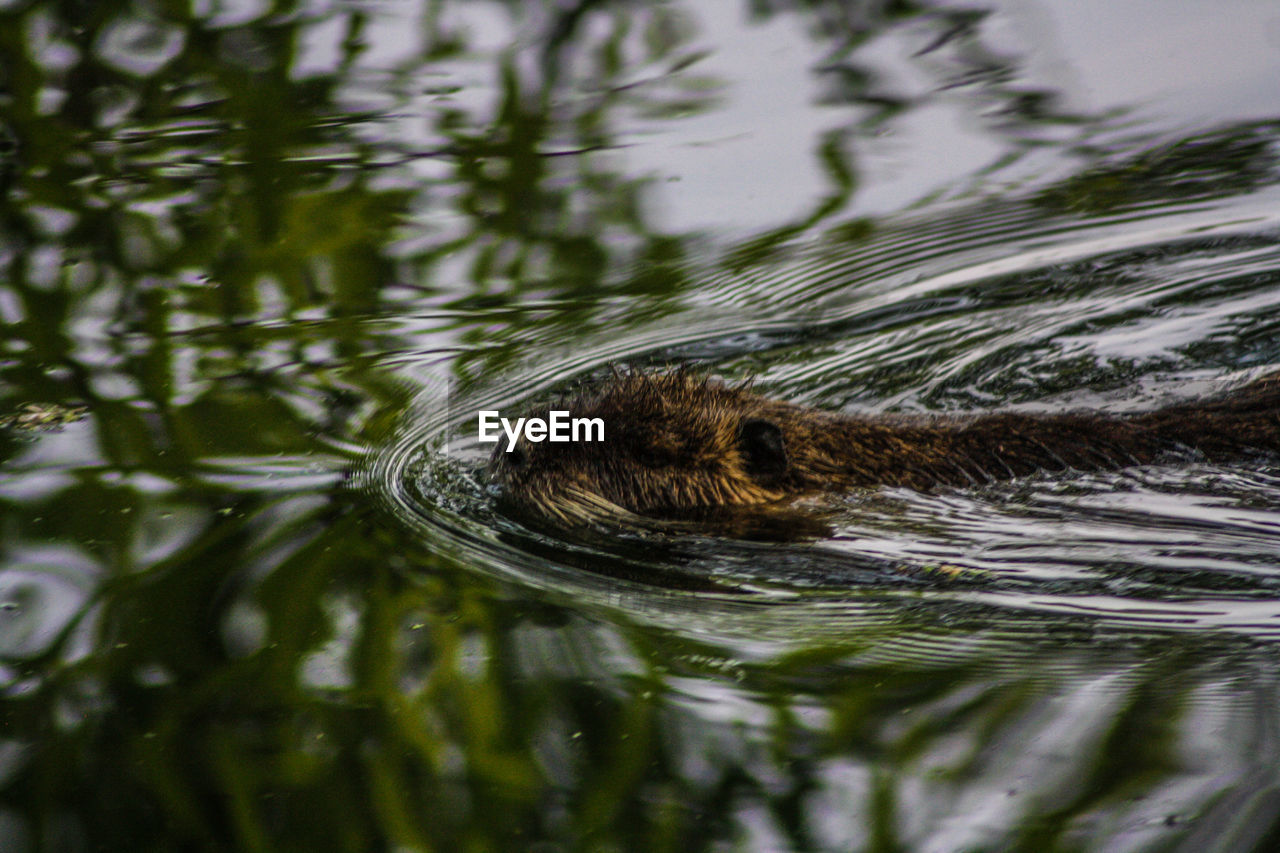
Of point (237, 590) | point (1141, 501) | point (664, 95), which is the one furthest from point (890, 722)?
point (664, 95)

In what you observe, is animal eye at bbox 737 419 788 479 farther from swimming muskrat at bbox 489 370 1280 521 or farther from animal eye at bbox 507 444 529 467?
animal eye at bbox 507 444 529 467

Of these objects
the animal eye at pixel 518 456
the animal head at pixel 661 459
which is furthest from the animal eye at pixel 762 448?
the animal eye at pixel 518 456

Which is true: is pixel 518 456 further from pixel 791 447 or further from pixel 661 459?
pixel 791 447

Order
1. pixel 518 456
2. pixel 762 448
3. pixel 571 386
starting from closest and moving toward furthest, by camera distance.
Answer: pixel 762 448, pixel 518 456, pixel 571 386

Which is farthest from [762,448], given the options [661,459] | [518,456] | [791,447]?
[518,456]

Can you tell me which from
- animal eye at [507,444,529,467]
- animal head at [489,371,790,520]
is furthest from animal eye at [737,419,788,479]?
animal eye at [507,444,529,467]

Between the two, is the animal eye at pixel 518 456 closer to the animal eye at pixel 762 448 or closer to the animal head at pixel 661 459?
the animal head at pixel 661 459
